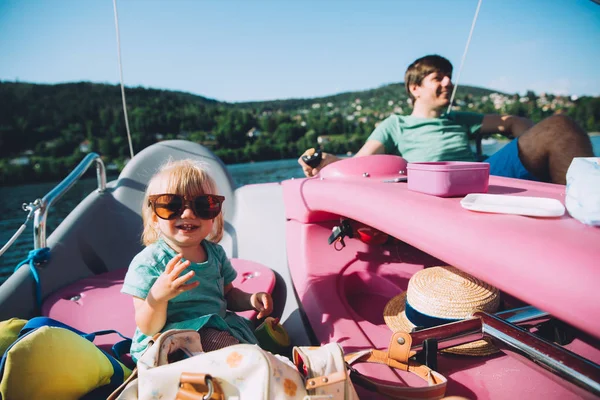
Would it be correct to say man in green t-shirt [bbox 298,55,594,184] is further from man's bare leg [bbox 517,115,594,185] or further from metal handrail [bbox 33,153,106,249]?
metal handrail [bbox 33,153,106,249]

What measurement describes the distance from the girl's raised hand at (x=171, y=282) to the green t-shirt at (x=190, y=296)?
12cm

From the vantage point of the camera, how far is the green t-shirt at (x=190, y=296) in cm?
122

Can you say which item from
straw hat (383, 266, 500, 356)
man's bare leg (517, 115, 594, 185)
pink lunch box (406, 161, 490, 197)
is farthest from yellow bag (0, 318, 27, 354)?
man's bare leg (517, 115, 594, 185)

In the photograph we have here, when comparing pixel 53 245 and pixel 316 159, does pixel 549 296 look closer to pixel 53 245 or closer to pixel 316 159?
pixel 316 159

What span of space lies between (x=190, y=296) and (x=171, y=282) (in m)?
0.27

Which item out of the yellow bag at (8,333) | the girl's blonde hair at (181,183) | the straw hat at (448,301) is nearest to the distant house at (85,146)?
the yellow bag at (8,333)

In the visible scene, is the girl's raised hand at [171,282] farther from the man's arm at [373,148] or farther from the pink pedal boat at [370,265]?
the man's arm at [373,148]

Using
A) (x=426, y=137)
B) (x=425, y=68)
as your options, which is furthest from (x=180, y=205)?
(x=425, y=68)

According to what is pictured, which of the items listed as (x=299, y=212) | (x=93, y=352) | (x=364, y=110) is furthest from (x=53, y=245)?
(x=364, y=110)

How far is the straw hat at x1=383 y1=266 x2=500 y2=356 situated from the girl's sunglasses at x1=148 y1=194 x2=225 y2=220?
79 centimetres

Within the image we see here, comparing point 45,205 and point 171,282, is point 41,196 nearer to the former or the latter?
point 45,205

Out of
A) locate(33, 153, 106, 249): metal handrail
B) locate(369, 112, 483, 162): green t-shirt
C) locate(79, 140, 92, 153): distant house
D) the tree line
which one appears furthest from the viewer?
locate(79, 140, 92, 153): distant house

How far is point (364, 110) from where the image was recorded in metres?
23.2

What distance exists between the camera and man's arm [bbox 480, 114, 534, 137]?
269cm
